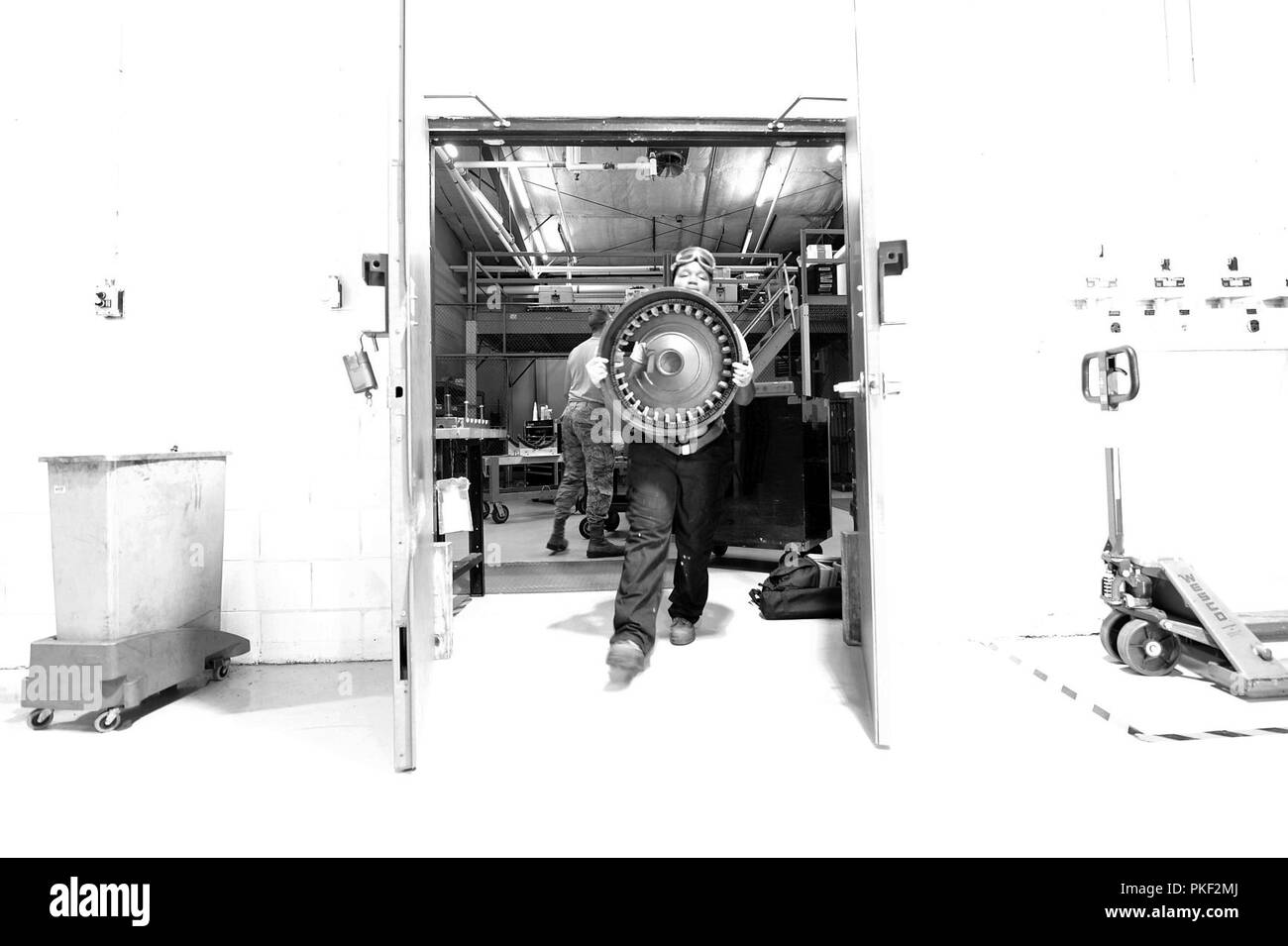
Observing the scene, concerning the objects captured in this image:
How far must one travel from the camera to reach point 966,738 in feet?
6.26

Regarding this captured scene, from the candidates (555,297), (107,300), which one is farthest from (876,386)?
(555,297)

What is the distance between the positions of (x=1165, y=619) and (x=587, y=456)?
341 cm

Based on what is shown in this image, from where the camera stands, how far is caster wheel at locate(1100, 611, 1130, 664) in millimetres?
2570

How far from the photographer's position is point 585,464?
491 cm

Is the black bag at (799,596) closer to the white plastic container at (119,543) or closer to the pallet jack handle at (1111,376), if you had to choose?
the pallet jack handle at (1111,376)

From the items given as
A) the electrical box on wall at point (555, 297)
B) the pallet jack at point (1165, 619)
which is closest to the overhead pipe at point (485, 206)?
the electrical box on wall at point (555, 297)

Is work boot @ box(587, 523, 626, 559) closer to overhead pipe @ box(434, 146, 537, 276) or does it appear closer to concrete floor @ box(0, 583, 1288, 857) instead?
concrete floor @ box(0, 583, 1288, 857)

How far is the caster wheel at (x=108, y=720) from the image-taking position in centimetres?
205

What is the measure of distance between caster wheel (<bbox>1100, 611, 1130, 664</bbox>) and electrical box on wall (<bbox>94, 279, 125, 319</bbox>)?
4326mm

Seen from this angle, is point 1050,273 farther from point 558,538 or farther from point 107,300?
point 107,300

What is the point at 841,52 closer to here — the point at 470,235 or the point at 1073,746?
the point at 1073,746

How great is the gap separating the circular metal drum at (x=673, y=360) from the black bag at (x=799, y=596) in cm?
122

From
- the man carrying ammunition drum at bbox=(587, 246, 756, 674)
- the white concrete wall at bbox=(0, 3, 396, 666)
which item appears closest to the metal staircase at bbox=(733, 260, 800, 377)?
the man carrying ammunition drum at bbox=(587, 246, 756, 674)
